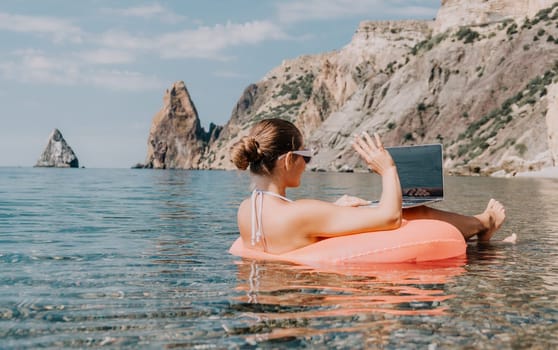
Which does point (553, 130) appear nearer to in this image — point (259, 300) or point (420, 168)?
point (420, 168)

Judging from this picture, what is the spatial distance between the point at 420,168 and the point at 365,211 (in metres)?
1.11

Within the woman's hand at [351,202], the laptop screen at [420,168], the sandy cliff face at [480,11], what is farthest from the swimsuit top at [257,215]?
the sandy cliff face at [480,11]

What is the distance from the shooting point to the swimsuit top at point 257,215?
6.10 meters

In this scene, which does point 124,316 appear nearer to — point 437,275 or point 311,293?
point 311,293

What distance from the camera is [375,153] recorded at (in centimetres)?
576

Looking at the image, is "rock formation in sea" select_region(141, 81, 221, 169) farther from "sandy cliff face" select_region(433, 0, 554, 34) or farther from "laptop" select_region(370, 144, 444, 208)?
"laptop" select_region(370, 144, 444, 208)

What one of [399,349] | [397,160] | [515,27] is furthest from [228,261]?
[515,27]

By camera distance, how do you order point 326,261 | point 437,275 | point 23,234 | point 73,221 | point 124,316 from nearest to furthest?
A: point 124,316 < point 437,275 < point 326,261 < point 23,234 < point 73,221

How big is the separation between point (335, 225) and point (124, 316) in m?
2.48

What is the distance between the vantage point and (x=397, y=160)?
682 centimetres

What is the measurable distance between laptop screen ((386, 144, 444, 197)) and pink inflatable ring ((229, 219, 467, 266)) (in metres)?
0.47

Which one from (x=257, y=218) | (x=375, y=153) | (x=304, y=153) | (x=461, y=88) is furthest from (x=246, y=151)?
(x=461, y=88)

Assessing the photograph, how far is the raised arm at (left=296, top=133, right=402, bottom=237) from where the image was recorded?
5723 millimetres

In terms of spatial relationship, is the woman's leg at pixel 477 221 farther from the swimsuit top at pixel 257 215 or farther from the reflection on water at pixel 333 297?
the swimsuit top at pixel 257 215
